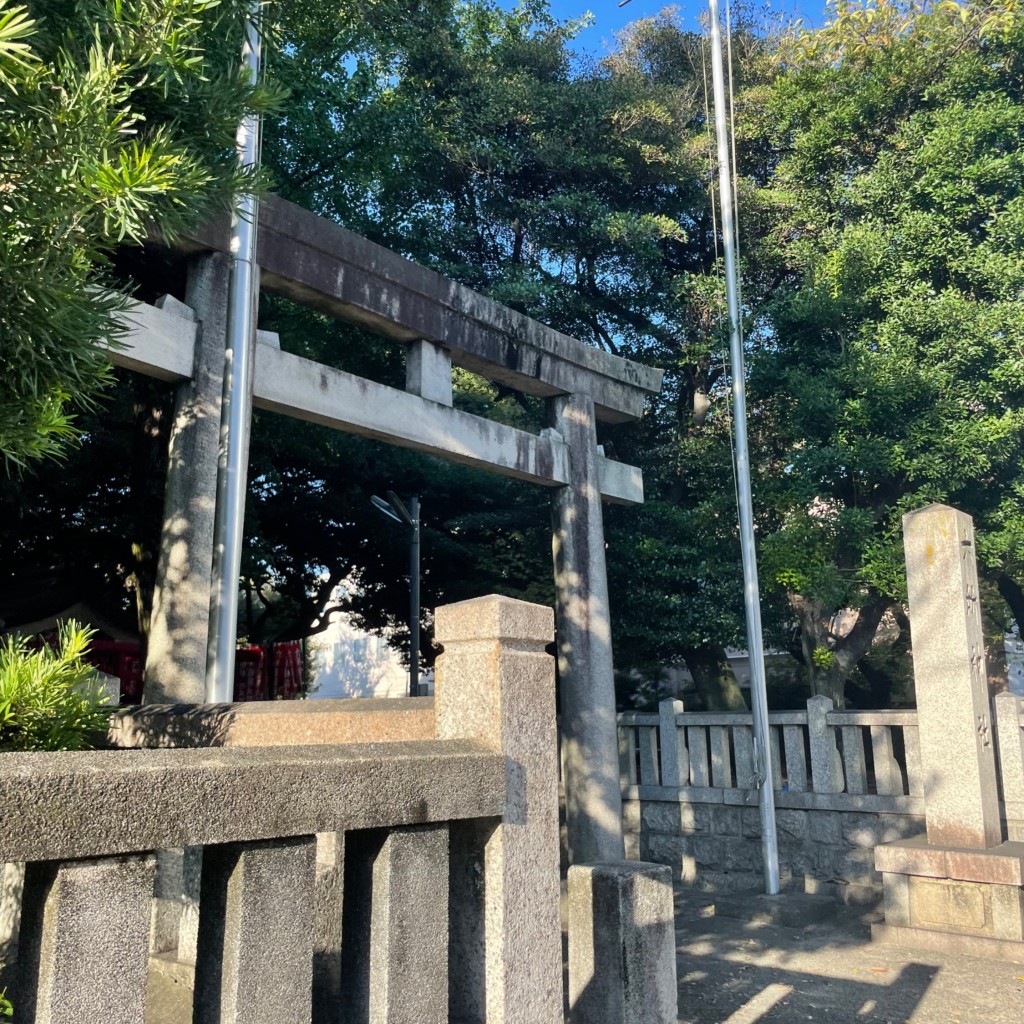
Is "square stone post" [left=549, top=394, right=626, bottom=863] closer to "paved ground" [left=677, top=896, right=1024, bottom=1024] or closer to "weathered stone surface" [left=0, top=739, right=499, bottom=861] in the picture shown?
"paved ground" [left=677, top=896, right=1024, bottom=1024]

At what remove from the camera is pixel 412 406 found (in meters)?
6.76

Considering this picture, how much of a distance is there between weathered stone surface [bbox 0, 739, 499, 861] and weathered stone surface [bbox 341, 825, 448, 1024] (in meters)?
0.09

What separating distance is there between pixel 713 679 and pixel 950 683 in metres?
6.15

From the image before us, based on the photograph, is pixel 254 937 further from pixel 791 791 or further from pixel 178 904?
pixel 791 791

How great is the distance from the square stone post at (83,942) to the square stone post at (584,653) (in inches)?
237

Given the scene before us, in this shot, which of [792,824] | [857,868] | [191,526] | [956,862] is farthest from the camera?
[792,824]

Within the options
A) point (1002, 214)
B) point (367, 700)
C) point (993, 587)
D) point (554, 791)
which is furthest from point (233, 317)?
point (993, 587)

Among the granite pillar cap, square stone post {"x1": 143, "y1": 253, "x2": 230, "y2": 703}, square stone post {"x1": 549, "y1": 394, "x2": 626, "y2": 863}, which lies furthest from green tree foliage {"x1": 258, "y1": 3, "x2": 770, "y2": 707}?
the granite pillar cap

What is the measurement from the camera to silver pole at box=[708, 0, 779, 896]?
8672mm

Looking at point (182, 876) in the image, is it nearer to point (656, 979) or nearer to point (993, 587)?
point (656, 979)

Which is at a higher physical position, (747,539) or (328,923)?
(747,539)

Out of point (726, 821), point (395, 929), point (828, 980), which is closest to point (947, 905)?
point (828, 980)

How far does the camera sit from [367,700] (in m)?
3.20

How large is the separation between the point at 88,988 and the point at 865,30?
1497 centimetres
